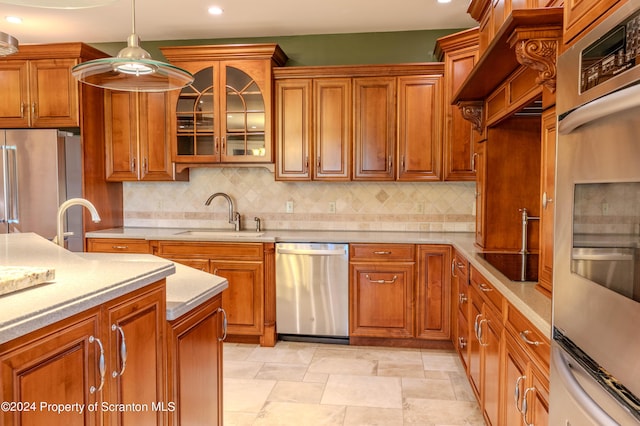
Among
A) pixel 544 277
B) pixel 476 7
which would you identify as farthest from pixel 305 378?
pixel 476 7

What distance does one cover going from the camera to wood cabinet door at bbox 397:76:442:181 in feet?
12.6

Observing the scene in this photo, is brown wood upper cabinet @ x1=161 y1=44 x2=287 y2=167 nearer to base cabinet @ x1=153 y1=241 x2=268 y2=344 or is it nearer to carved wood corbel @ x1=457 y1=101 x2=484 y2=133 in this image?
base cabinet @ x1=153 y1=241 x2=268 y2=344

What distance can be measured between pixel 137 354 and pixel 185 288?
1.45 feet

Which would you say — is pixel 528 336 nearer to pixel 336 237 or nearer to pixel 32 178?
pixel 336 237

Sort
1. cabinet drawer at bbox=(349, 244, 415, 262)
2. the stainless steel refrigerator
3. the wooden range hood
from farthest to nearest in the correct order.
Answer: the stainless steel refrigerator < cabinet drawer at bbox=(349, 244, 415, 262) < the wooden range hood

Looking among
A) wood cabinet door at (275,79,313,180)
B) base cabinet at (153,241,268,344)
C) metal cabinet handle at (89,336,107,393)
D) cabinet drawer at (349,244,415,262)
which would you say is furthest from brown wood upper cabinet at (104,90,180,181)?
metal cabinet handle at (89,336,107,393)

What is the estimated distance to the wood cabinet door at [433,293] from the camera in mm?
3656

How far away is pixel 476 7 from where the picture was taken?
300 centimetres

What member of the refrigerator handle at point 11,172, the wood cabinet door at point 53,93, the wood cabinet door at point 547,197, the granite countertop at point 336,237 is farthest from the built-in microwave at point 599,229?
the refrigerator handle at point 11,172

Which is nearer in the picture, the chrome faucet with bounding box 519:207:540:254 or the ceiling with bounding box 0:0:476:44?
the chrome faucet with bounding box 519:207:540:254

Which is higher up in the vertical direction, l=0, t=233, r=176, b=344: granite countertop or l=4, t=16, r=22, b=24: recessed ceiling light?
l=4, t=16, r=22, b=24: recessed ceiling light

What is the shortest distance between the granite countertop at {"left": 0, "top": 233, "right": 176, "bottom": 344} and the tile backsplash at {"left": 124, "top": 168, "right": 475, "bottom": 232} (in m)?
2.49

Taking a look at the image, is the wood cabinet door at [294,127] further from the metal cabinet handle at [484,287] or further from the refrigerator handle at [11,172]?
the refrigerator handle at [11,172]

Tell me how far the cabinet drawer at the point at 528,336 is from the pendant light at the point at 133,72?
171cm
